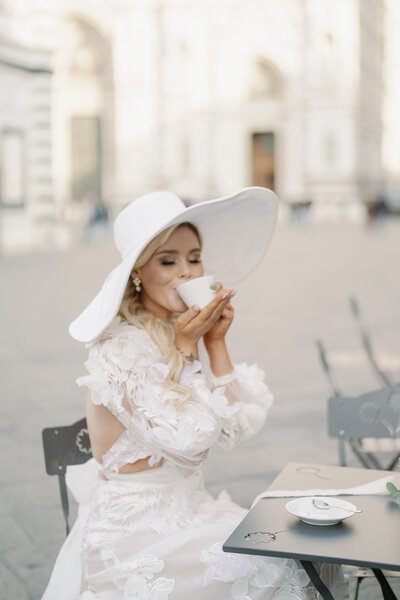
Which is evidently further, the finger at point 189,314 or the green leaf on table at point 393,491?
the finger at point 189,314

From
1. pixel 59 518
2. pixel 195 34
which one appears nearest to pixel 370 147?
pixel 195 34

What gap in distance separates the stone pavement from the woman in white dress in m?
1.04

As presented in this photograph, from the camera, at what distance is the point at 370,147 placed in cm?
4525

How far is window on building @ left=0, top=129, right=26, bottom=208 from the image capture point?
1930 cm

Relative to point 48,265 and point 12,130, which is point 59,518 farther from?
point 12,130

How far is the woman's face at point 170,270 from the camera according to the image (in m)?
2.65

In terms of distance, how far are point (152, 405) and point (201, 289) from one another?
35 cm

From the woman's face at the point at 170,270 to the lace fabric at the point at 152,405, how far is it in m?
0.13

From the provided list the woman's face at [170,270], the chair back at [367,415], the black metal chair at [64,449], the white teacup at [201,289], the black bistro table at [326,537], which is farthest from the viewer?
the chair back at [367,415]

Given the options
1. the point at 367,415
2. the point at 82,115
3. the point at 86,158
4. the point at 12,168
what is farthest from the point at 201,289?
the point at 82,115

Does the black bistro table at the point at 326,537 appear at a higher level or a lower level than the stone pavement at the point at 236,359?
higher

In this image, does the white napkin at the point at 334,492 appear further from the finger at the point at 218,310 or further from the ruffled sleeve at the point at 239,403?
the finger at the point at 218,310

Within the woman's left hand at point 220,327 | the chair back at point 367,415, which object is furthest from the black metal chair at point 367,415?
the woman's left hand at point 220,327

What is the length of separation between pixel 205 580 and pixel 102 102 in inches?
1607
